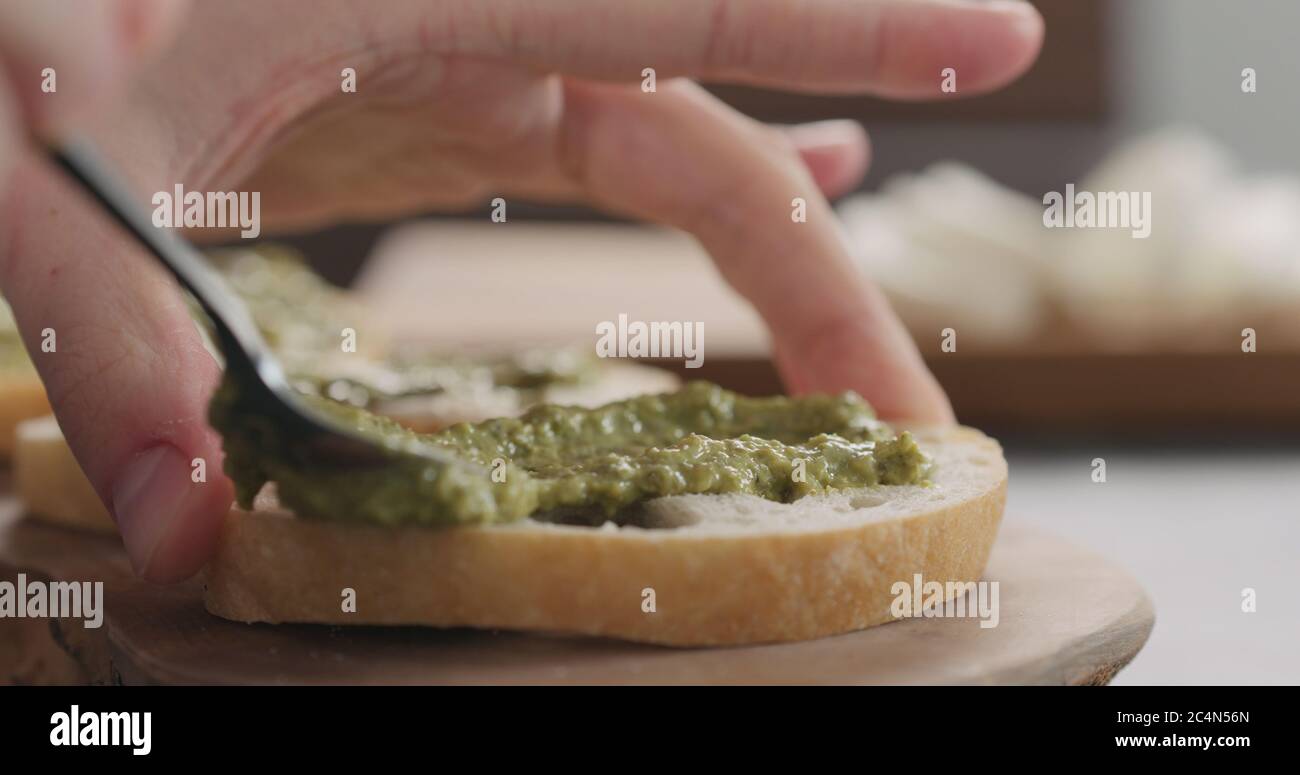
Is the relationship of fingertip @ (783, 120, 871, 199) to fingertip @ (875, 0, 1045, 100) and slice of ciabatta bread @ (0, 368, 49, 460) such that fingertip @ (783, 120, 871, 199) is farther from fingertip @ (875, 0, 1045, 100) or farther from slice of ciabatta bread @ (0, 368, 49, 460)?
slice of ciabatta bread @ (0, 368, 49, 460)

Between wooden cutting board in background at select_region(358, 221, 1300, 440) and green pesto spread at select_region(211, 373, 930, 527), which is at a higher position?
wooden cutting board in background at select_region(358, 221, 1300, 440)

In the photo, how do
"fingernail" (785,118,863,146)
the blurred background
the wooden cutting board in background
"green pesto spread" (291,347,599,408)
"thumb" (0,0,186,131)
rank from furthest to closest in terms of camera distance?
the wooden cutting board in background → "fingernail" (785,118,863,146) → the blurred background → "green pesto spread" (291,347,599,408) → "thumb" (0,0,186,131)

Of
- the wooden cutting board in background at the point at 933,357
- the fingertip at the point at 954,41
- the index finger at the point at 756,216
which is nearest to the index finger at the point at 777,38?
the fingertip at the point at 954,41

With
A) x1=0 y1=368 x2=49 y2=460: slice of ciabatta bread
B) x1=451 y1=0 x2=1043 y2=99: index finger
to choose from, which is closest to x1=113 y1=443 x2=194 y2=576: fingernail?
x1=451 y1=0 x2=1043 y2=99: index finger

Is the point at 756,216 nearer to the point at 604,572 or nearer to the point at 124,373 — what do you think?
the point at 604,572

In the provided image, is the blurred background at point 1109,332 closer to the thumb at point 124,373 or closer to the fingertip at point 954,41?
the fingertip at point 954,41
